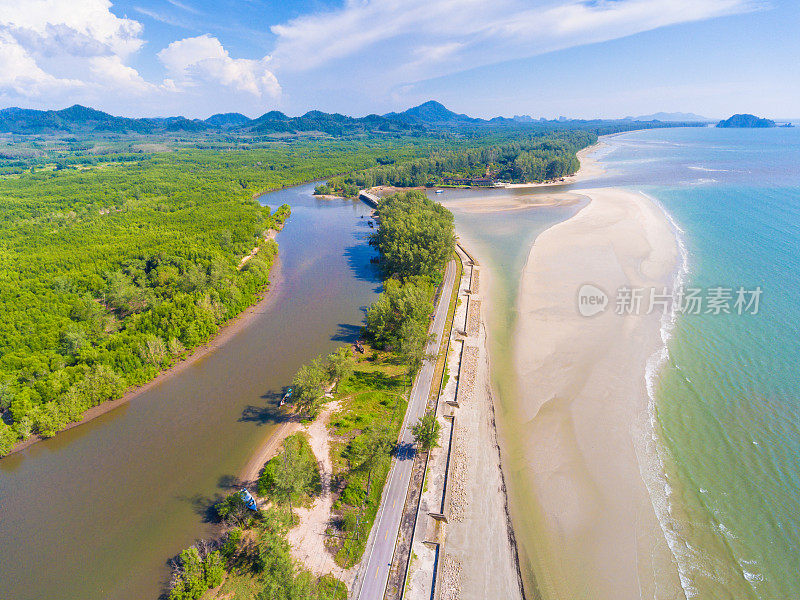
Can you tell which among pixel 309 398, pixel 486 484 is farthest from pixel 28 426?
pixel 486 484

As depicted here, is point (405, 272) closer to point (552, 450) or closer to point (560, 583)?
point (552, 450)

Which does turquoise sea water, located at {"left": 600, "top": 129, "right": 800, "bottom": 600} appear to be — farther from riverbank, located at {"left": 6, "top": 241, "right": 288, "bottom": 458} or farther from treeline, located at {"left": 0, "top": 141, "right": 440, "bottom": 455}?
treeline, located at {"left": 0, "top": 141, "right": 440, "bottom": 455}

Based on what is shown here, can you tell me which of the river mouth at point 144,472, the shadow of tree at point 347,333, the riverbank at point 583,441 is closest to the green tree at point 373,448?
the river mouth at point 144,472

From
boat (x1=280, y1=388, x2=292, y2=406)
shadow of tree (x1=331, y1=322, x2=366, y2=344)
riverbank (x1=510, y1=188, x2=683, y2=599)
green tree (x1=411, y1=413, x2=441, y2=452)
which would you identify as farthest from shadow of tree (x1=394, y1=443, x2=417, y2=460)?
shadow of tree (x1=331, y1=322, x2=366, y2=344)

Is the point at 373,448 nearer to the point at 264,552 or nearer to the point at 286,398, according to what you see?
the point at 264,552
